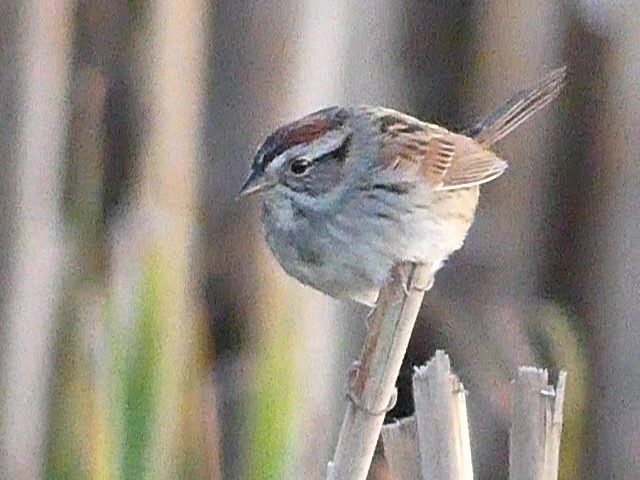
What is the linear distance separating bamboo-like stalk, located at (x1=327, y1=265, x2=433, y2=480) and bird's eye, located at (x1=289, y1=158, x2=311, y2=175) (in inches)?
4.5

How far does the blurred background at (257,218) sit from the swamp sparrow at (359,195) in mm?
182

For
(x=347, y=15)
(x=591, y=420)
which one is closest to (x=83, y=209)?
(x=347, y=15)

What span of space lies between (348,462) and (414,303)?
0.09 meters

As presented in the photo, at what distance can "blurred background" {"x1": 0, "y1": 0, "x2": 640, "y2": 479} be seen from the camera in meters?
1.07

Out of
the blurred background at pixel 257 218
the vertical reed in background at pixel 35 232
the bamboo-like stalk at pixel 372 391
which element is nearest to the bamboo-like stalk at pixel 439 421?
the bamboo-like stalk at pixel 372 391

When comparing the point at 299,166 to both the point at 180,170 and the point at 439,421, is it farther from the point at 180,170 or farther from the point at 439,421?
the point at 180,170

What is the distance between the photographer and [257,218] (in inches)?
45.7

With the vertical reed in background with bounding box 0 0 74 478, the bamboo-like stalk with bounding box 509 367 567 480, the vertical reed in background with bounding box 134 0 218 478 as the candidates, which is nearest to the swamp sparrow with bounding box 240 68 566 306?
the bamboo-like stalk with bounding box 509 367 567 480

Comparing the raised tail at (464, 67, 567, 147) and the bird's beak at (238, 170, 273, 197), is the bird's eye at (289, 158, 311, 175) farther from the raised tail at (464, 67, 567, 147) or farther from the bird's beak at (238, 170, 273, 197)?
the raised tail at (464, 67, 567, 147)

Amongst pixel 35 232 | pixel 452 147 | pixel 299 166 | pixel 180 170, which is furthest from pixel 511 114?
pixel 35 232

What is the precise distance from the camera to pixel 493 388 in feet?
3.87

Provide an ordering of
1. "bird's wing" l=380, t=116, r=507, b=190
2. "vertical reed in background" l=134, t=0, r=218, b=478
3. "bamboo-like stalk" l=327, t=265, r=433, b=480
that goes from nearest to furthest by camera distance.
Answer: "bamboo-like stalk" l=327, t=265, r=433, b=480, "bird's wing" l=380, t=116, r=507, b=190, "vertical reed in background" l=134, t=0, r=218, b=478

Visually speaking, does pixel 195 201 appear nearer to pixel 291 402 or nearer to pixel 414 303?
pixel 291 402

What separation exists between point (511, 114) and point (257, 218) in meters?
0.37
